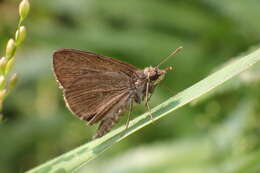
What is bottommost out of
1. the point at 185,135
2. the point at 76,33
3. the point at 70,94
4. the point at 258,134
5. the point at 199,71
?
the point at 258,134

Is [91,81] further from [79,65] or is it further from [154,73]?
[154,73]

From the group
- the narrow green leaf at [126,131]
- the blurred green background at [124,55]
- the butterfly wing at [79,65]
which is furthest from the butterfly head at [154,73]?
the blurred green background at [124,55]

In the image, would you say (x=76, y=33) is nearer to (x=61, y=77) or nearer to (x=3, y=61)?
(x=61, y=77)

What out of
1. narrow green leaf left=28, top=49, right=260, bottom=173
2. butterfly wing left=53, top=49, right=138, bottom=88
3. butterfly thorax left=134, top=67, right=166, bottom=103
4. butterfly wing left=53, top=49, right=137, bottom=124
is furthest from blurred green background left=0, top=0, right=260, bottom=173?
narrow green leaf left=28, top=49, right=260, bottom=173

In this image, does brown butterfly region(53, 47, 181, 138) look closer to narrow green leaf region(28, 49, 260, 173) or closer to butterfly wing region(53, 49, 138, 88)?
butterfly wing region(53, 49, 138, 88)

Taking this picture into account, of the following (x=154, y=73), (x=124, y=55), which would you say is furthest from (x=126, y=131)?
(x=124, y=55)

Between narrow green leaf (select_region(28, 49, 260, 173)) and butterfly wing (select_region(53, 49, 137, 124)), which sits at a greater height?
butterfly wing (select_region(53, 49, 137, 124))

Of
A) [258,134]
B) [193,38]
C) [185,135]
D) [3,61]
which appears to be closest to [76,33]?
[193,38]
